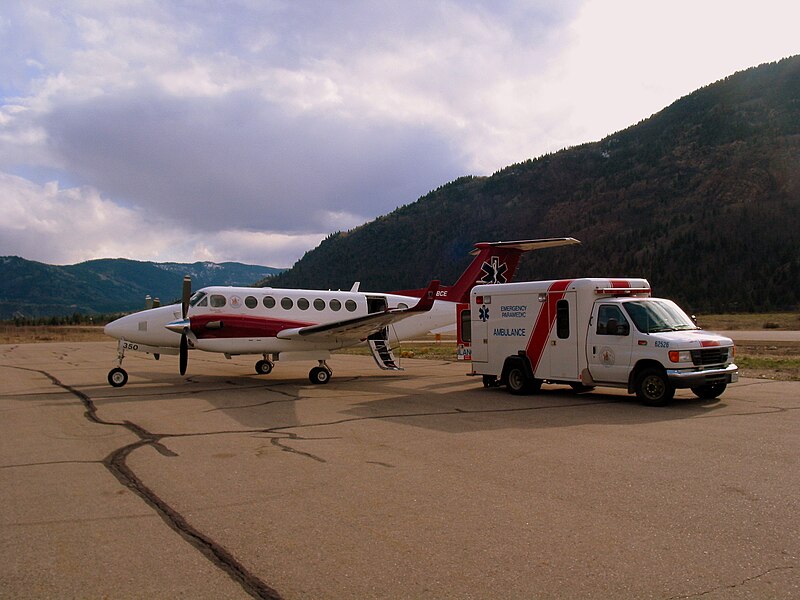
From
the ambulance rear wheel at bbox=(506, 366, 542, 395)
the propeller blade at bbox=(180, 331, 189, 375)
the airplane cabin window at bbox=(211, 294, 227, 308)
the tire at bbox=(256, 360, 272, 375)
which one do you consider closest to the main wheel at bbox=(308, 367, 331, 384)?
the airplane cabin window at bbox=(211, 294, 227, 308)

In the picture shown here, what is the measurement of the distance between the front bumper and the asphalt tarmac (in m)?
0.49

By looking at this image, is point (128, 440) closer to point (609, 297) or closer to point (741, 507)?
point (741, 507)

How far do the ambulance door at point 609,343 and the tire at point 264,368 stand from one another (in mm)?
11501

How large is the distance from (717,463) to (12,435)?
407 inches

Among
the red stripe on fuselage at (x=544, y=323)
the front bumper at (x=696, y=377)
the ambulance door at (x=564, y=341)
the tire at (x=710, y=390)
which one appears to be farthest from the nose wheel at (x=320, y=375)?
the tire at (x=710, y=390)

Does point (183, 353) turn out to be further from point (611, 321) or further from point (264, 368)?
point (611, 321)

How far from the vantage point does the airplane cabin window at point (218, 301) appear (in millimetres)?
18344

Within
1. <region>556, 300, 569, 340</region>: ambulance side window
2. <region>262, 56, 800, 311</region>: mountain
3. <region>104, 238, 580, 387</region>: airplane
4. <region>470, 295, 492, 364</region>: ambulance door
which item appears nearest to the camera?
<region>556, 300, 569, 340</region>: ambulance side window

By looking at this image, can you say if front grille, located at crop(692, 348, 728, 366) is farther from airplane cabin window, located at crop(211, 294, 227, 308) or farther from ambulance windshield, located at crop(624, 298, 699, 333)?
airplane cabin window, located at crop(211, 294, 227, 308)

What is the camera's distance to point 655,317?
1320 centimetres

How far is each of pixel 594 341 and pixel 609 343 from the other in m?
0.37

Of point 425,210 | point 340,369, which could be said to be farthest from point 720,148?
point 340,369

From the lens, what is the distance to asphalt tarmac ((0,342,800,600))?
14.5 ft

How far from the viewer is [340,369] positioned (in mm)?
23812
